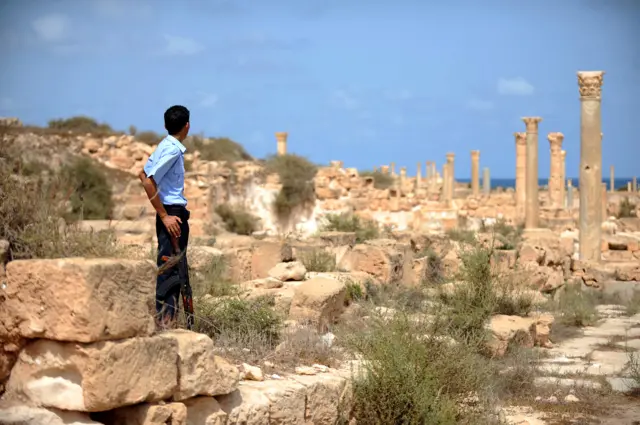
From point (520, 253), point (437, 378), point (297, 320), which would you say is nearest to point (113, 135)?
point (520, 253)

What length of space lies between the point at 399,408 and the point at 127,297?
2163 mm

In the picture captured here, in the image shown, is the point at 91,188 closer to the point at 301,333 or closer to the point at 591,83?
the point at 591,83

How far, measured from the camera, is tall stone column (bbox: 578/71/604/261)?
1889 centimetres

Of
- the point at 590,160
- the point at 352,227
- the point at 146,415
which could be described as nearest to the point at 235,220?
the point at 352,227

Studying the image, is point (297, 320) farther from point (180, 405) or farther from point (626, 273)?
point (626, 273)

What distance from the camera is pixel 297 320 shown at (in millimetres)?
7543

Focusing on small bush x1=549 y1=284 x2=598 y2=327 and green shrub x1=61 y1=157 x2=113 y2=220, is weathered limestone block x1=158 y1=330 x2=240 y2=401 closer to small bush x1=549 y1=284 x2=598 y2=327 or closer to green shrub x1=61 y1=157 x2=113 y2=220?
small bush x1=549 y1=284 x2=598 y2=327

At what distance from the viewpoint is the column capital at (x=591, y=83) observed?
19.0 m

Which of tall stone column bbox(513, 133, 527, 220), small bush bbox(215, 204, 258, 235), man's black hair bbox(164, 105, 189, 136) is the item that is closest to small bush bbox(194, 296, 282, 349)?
man's black hair bbox(164, 105, 189, 136)

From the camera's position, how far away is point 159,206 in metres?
5.88

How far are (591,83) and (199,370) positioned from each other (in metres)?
16.1

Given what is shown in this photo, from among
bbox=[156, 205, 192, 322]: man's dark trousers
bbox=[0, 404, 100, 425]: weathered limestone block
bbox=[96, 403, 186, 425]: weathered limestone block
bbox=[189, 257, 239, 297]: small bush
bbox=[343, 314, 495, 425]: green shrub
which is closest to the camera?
bbox=[0, 404, 100, 425]: weathered limestone block

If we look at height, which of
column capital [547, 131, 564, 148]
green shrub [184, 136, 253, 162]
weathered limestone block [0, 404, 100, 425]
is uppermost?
column capital [547, 131, 564, 148]

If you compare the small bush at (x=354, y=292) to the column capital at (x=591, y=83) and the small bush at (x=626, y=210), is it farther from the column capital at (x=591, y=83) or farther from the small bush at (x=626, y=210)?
the small bush at (x=626, y=210)
